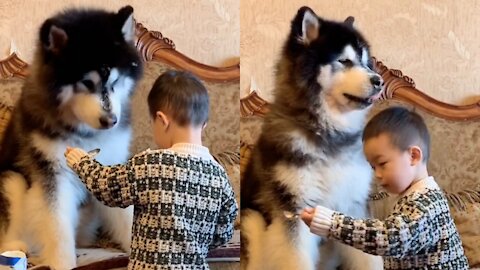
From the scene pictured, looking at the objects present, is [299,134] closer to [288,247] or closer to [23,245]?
[288,247]

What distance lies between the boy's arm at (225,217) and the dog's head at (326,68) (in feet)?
1.19

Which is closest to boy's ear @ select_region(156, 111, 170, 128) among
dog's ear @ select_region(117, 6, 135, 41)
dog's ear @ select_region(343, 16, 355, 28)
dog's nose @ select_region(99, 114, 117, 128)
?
dog's nose @ select_region(99, 114, 117, 128)

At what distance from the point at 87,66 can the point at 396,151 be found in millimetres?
834

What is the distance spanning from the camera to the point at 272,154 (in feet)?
5.67

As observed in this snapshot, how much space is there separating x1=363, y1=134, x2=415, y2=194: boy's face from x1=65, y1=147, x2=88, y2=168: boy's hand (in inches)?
29.2

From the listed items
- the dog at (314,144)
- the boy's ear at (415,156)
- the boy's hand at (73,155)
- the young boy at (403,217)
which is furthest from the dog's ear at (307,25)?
the boy's hand at (73,155)

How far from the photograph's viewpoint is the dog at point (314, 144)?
1.67 m

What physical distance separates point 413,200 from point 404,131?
18 centimetres

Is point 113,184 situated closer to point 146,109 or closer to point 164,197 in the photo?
point 164,197

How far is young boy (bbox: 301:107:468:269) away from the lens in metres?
1.33

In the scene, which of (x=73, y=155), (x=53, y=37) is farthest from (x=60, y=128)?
(x=53, y=37)

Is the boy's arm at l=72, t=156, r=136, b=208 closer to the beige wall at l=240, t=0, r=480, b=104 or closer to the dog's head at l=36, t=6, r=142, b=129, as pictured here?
the dog's head at l=36, t=6, r=142, b=129

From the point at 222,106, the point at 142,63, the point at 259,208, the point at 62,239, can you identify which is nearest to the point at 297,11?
the point at 222,106

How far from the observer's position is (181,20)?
1.78m
